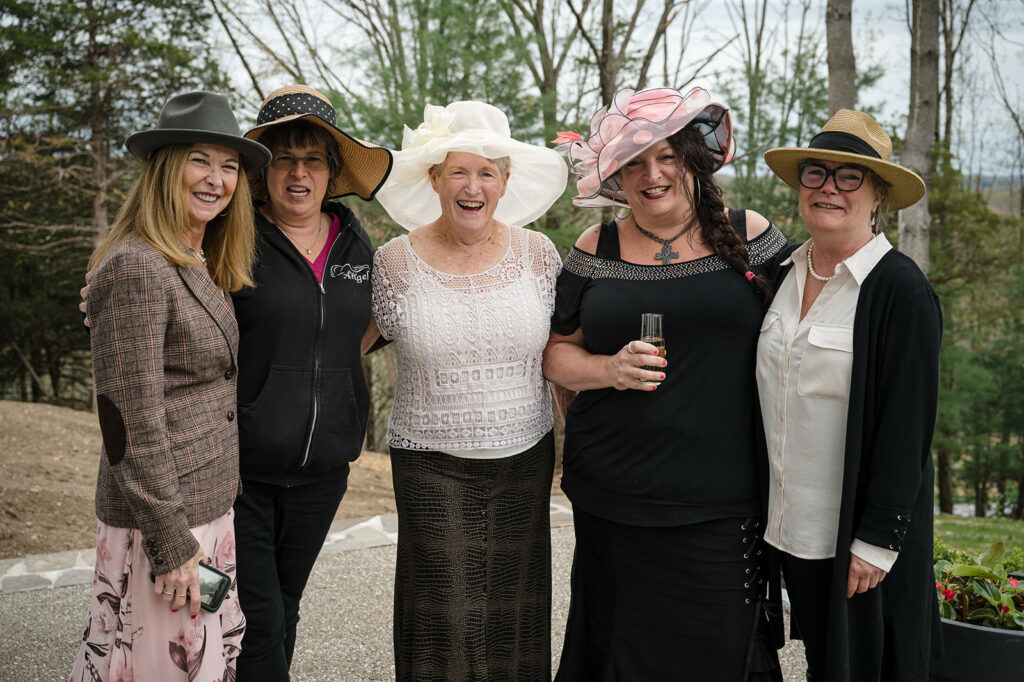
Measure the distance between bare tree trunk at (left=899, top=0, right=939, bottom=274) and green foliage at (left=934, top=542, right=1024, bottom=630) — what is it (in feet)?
9.13

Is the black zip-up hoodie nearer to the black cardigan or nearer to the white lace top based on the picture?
the white lace top

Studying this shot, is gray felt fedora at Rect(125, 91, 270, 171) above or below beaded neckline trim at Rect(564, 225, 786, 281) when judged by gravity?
above

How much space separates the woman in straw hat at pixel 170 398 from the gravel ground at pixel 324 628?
160 centimetres

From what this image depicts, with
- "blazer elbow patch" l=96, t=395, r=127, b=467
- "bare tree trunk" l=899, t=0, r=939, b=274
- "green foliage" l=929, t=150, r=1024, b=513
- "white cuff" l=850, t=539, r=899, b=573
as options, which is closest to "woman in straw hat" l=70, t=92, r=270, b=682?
"blazer elbow patch" l=96, t=395, r=127, b=467

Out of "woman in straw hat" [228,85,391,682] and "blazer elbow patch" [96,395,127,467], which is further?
"woman in straw hat" [228,85,391,682]

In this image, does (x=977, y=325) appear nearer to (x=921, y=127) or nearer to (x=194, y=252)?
(x=921, y=127)

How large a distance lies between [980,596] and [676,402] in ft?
4.09

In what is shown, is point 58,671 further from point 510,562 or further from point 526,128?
point 526,128

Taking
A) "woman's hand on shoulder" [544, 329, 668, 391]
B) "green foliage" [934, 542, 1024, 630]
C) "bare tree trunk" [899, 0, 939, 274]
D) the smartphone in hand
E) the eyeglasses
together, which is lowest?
"green foliage" [934, 542, 1024, 630]

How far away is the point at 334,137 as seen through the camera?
262cm

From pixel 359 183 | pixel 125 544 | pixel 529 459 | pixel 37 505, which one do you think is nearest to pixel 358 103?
pixel 37 505

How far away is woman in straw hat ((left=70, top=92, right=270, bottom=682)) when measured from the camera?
78.1 inches

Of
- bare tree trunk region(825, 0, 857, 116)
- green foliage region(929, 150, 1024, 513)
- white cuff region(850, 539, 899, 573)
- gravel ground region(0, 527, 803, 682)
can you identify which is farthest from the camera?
green foliage region(929, 150, 1024, 513)

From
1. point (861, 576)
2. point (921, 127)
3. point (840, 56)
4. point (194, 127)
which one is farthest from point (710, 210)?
point (921, 127)
